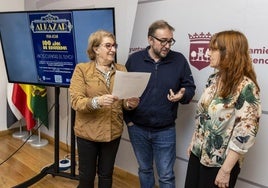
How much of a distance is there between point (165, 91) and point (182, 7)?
719 millimetres

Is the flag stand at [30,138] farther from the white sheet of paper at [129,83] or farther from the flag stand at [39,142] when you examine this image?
the white sheet of paper at [129,83]

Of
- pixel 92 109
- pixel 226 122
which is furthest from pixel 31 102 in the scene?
pixel 226 122

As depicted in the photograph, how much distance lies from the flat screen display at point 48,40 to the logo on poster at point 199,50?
24.9 inches

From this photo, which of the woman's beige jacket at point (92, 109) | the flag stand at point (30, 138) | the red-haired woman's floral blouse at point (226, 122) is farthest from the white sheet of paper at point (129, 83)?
the flag stand at point (30, 138)

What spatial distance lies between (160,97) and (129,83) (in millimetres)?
332

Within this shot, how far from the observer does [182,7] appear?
225 cm

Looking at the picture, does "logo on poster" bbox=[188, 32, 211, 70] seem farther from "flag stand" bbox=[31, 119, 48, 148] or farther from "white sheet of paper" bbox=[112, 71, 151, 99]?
"flag stand" bbox=[31, 119, 48, 148]

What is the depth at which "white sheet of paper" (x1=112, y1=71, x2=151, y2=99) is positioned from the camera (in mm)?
1684

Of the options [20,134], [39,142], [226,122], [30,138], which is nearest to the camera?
[226,122]

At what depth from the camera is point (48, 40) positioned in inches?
102

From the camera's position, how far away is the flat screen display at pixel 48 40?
241 centimetres

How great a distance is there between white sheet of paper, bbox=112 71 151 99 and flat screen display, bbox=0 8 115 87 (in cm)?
75

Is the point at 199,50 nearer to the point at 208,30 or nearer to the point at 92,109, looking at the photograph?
the point at 208,30

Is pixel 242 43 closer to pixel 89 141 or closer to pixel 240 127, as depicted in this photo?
pixel 240 127
